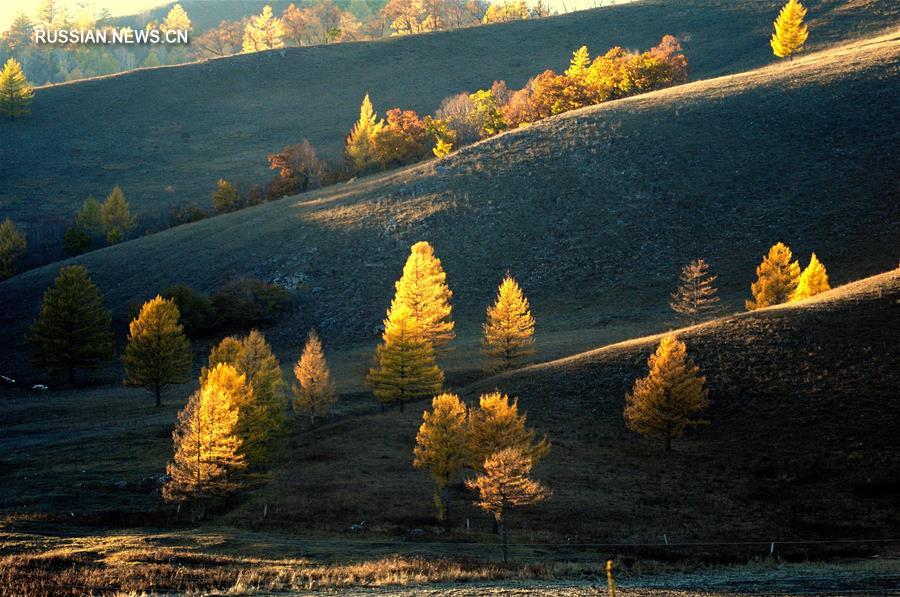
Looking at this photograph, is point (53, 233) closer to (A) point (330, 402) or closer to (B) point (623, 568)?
(A) point (330, 402)

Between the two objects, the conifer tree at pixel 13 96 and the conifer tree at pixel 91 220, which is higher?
the conifer tree at pixel 13 96

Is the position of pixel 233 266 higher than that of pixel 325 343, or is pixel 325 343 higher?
pixel 233 266

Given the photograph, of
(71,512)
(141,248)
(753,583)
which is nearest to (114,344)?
(141,248)

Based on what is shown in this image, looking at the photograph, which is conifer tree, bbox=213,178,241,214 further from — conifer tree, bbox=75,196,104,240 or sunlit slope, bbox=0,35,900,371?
conifer tree, bbox=75,196,104,240

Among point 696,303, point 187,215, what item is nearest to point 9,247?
point 187,215

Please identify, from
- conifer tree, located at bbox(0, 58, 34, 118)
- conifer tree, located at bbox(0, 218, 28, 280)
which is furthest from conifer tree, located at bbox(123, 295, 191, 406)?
conifer tree, located at bbox(0, 58, 34, 118)

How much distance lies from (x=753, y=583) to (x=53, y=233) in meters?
122

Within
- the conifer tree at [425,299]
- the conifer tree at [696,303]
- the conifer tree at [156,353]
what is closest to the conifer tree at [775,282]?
the conifer tree at [696,303]

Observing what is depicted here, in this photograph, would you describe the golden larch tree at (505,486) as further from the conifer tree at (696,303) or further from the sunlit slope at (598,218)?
the sunlit slope at (598,218)

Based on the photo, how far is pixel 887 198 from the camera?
8462cm

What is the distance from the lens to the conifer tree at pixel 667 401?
163 ft

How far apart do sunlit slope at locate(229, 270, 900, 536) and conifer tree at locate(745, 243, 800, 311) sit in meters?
7.16

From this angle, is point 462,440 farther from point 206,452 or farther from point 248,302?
point 248,302

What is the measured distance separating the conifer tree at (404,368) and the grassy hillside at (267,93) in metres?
81.0
